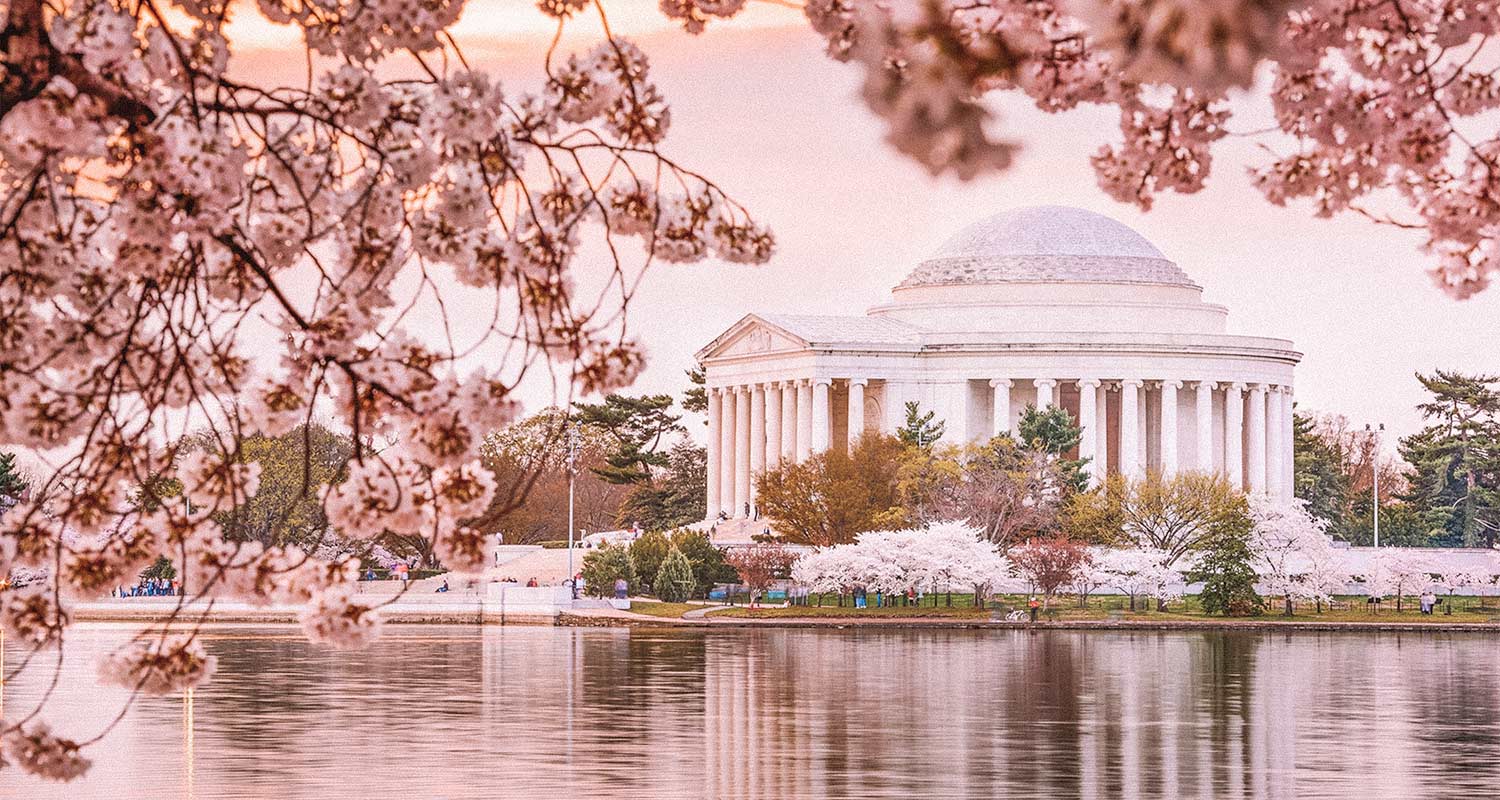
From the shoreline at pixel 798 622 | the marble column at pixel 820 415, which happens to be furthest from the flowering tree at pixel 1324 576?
the marble column at pixel 820 415

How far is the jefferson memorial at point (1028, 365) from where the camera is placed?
13812 centimetres

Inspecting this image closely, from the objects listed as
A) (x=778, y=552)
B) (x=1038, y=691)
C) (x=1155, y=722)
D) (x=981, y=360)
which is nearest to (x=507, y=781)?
(x=1155, y=722)

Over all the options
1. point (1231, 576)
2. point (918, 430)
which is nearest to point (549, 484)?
point (918, 430)

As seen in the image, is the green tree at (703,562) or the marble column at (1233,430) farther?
the marble column at (1233,430)

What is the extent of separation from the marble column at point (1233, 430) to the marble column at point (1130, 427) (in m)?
5.59

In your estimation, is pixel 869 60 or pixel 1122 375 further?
pixel 1122 375

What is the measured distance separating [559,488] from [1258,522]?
70.3m

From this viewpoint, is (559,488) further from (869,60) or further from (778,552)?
(869,60)

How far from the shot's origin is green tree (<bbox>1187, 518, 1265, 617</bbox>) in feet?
338

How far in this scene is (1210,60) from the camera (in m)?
4.97

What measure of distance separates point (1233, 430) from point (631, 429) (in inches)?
1854

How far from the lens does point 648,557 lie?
4390 inches

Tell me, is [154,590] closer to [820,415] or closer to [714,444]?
[820,415]

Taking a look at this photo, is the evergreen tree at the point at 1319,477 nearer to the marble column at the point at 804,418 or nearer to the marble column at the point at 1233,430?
the marble column at the point at 1233,430
